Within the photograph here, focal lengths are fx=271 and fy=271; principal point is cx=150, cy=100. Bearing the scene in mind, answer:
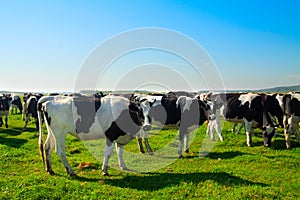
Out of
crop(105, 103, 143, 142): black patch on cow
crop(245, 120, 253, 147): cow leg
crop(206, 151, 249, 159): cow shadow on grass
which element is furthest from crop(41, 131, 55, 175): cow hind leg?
crop(245, 120, 253, 147): cow leg

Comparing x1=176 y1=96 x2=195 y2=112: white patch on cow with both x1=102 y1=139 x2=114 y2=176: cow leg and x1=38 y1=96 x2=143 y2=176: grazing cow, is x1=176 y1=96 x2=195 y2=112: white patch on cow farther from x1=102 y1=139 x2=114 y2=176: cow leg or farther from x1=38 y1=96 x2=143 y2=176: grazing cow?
x1=102 y1=139 x2=114 y2=176: cow leg

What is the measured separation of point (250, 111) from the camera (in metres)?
15.2

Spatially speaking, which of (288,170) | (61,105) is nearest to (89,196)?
(61,105)

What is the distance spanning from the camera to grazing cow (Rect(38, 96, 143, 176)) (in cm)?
940

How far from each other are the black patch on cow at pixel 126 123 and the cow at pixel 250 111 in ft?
20.0

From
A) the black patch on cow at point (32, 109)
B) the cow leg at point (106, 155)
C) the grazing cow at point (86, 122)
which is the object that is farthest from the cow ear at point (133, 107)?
the black patch on cow at point (32, 109)

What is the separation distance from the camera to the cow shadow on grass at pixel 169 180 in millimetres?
8367

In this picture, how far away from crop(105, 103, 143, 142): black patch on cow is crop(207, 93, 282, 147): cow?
6.09 m

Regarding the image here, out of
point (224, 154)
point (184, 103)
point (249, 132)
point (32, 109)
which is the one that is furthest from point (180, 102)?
point (32, 109)

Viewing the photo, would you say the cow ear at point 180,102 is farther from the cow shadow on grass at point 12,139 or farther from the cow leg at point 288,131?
the cow shadow on grass at point 12,139

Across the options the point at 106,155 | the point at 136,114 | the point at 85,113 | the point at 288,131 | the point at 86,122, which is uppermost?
the point at 85,113

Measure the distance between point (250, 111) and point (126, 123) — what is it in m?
8.14

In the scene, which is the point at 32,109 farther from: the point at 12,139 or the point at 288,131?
the point at 288,131

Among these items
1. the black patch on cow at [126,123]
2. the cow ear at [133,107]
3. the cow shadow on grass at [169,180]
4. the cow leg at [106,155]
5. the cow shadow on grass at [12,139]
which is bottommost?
the cow shadow on grass at [169,180]
